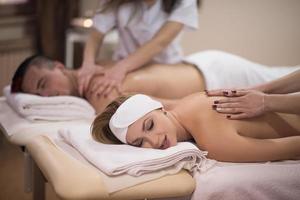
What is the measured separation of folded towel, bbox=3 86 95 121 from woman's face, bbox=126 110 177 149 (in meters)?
0.44

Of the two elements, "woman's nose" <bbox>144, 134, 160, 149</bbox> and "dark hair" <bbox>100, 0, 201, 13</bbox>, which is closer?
"woman's nose" <bbox>144, 134, 160, 149</bbox>

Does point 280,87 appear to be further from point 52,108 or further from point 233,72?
point 52,108

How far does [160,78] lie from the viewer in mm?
1795

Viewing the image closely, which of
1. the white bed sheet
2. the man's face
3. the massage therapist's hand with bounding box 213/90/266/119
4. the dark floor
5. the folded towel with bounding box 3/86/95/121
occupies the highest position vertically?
the massage therapist's hand with bounding box 213/90/266/119

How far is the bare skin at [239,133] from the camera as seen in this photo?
1.27 meters

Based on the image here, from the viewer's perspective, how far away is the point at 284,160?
1.30 meters

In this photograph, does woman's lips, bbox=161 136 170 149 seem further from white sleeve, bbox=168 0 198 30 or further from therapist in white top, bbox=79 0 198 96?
white sleeve, bbox=168 0 198 30

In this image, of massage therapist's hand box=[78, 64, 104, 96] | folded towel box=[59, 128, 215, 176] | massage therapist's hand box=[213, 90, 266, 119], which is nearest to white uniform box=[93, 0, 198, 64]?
massage therapist's hand box=[78, 64, 104, 96]

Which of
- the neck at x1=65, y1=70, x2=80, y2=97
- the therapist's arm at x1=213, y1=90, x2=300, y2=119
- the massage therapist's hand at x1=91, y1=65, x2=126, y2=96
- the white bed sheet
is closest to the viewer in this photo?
the therapist's arm at x1=213, y1=90, x2=300, y2=119

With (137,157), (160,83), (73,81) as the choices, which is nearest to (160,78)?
(160,83)

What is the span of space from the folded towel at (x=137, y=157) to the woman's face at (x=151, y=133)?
3 cm

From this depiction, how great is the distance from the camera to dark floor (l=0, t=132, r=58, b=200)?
1558mm

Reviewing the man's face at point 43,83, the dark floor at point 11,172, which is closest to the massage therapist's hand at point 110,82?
the man's face at point 43,83

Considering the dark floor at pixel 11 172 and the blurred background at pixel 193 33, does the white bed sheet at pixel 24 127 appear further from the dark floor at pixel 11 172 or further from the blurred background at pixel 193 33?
the blurred background at pixel 193 33
